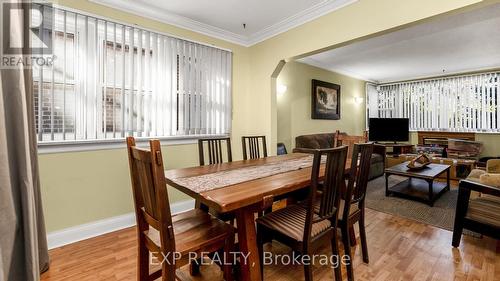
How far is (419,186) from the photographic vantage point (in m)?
4.04

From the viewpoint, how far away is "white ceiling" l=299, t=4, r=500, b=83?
3152mm

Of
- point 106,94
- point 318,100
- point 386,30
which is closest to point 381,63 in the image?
point 318,100

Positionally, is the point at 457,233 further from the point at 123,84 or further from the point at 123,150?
the point at 123,84

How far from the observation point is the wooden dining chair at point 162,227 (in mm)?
1193

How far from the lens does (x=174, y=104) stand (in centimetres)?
298

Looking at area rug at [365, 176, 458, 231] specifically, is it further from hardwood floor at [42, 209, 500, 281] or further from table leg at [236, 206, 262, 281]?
table leg at [236, 206, 262, 281]

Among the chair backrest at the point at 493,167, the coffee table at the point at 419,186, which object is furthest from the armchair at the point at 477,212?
the chair backrest at the point at 493,167

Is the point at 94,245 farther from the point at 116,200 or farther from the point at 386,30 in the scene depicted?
the point at 386,30

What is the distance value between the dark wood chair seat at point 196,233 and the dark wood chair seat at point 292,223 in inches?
11.7

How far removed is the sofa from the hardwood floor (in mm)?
2092

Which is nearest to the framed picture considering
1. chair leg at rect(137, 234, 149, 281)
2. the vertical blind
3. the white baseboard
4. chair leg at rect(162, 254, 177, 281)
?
the vertical blind

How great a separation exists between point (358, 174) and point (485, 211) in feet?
4.67

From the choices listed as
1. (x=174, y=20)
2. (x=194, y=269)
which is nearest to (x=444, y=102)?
(x=174, y=20)

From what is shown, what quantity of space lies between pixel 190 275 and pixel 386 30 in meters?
2.78
